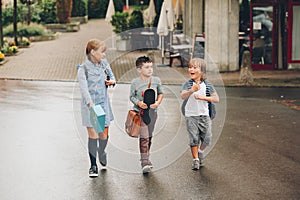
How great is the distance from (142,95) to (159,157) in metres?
1.30

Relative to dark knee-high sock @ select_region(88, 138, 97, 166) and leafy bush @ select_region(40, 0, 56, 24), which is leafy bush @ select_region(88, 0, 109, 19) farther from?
dark knee-high sock @ select_region(88, 138, 97, 166)

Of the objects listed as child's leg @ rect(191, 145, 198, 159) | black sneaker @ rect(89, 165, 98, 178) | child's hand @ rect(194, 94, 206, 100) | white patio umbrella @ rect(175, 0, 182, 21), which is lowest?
black sneaker @ rect(89, 165, 98, 178)

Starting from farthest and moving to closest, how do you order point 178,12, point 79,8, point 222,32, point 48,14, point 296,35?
point 79,8
point 48,14
point 178,12
point 296,35
point 222,32

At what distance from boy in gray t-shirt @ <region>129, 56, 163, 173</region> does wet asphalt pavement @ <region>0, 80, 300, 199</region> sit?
10.2 inches

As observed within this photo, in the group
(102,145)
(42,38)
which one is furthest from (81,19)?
(102,145)

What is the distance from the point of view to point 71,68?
80.7ft

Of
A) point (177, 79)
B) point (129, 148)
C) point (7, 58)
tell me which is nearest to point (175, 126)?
point (129, 148)

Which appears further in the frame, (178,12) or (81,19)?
(81,19)

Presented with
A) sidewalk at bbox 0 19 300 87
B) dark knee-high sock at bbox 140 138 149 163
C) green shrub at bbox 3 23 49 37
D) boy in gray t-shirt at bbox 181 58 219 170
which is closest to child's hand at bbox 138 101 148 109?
dark knee-high sock at bbox 140 138 149 163

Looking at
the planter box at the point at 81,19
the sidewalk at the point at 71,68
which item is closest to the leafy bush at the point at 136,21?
the sidewalk at the point at 71,68

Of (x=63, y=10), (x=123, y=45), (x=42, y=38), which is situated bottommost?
(x=123, y=45)

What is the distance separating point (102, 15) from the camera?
5228cm

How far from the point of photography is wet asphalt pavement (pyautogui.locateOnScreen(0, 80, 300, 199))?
7.81m

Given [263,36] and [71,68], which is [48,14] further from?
[263,36]
